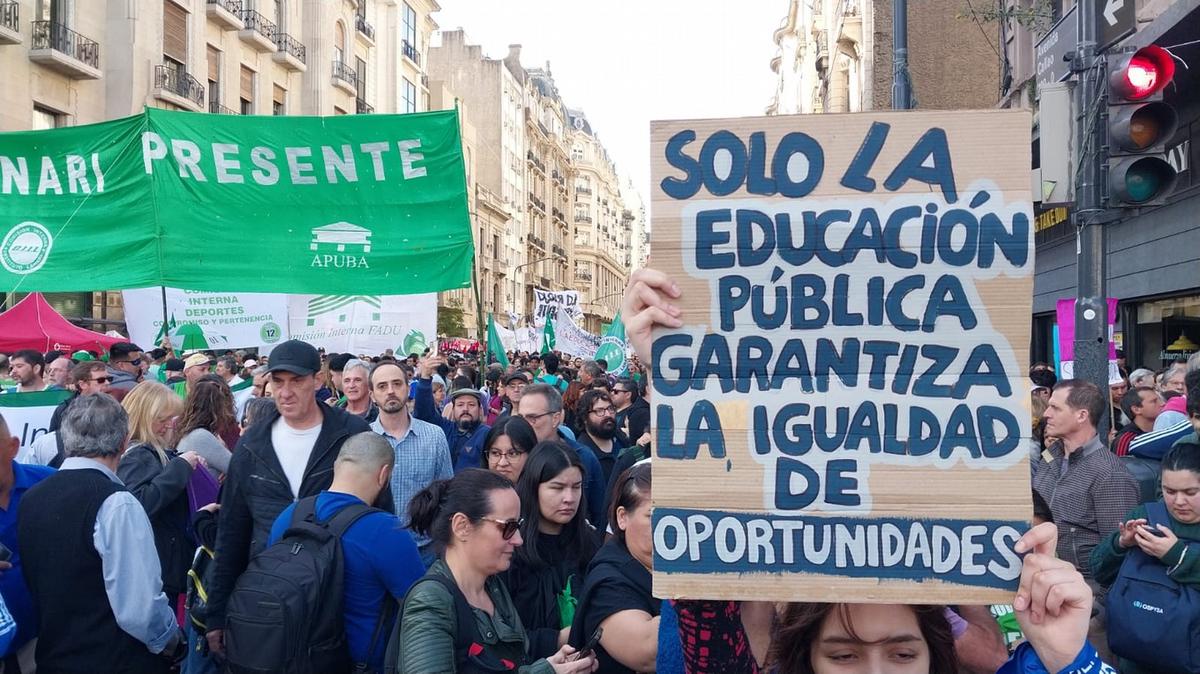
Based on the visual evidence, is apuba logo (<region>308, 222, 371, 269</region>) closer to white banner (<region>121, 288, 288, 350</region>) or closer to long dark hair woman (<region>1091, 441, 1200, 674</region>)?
long dark hair woman (<region>1091, 441, 1200, 674</region>)

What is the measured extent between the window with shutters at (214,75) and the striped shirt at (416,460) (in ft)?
85.2

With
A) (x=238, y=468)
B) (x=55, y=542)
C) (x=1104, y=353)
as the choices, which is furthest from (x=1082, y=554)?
(x=55, y=542)

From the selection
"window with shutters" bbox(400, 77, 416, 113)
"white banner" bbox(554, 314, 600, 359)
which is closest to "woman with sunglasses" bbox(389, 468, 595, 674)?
"white banner" bbox(554, 314, 600, 359)

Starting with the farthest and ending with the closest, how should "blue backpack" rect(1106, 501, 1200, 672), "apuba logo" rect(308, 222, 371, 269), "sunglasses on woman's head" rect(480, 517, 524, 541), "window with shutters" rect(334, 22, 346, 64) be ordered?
"window with shutters" rect(334, 22, 346, 64) → "apuba logo" rect(308, 222, 371, 269) → "blue backpack" rect(1106, 501, 1200, 672) → "sunglasses on woman's head" rect(480, 517, 524, 541)

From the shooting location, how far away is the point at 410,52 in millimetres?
45562

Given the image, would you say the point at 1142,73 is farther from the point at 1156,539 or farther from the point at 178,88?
the point at 178,88

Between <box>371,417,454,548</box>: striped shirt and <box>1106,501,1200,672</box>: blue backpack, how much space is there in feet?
11.1

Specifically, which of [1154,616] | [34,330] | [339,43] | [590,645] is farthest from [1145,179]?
[339,43]

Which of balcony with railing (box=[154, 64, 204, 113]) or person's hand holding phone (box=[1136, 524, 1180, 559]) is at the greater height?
balcony with railing (box=[154, 64, 204, 113])

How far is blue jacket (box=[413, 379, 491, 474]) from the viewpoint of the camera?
648cm

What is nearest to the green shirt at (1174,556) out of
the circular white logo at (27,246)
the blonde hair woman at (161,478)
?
the blonde hair woman at (161,478)

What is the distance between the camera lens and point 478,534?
3338 millimetres

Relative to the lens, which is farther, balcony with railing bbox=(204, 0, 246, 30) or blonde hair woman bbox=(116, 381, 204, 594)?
balcony with railing bbox=(204, 0, 246, 30)

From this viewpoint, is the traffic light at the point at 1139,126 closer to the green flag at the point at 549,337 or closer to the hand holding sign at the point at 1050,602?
the hand holding sign at the point at 1050,602
